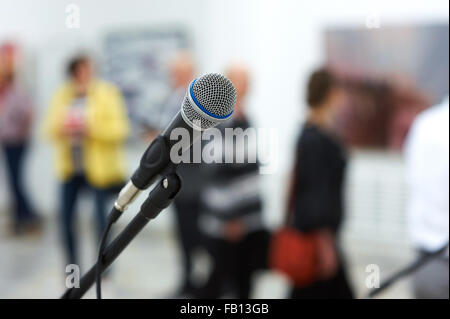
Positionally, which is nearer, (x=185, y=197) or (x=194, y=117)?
(x=194, y=117)

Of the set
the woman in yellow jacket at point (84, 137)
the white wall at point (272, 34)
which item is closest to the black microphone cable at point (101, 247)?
the woman in yellow jacket at point (84, 137)

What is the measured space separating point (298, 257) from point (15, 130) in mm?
3488

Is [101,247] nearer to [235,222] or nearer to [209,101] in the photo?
[209,101]

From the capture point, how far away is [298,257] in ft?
7.07

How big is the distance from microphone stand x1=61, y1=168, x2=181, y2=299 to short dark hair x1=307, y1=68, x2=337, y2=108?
146cm

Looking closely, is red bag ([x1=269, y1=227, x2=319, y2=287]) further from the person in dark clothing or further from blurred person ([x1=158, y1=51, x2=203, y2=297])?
blurred person ([x1=158, y1=51, x2=203, y2=297])

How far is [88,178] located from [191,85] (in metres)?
2.66

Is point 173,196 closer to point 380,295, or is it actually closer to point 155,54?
point 380,295

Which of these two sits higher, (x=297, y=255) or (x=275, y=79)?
(x=275, y=79)

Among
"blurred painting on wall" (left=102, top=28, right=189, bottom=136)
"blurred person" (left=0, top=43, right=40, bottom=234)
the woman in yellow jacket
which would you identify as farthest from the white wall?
the woman in yellow jacket

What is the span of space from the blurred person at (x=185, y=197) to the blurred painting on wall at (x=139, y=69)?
1.34 m

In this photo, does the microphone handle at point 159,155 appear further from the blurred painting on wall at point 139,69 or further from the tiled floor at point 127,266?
the blurred painting on wall at point 139,69

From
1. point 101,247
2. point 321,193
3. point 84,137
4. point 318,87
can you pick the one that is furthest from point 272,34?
point 101,247

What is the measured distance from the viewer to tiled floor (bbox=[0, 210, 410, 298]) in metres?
3.23
